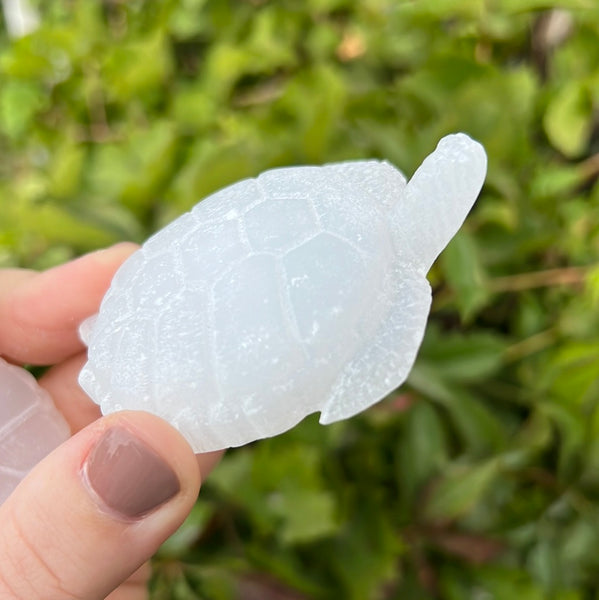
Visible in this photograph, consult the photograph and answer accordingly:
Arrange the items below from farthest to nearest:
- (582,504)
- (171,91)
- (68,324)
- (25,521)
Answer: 1. (171,91)
2. (582,504)
3. (68,324)
4. (25,521)

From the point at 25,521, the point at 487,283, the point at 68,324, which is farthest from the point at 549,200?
the point at 25,521

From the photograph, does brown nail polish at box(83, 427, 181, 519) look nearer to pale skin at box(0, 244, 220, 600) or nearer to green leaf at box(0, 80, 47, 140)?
pale skin at box(0, 244, 220, 600)

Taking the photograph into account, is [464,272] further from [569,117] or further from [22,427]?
[22,427]

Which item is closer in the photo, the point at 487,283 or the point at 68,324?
the point at 68,324

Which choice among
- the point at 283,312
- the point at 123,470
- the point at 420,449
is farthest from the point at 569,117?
the point at 123,470

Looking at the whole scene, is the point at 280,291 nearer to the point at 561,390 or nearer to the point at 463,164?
the point at 463,164

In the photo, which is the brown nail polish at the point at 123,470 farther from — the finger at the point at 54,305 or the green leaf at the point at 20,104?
the green leaf at the point at 20,104

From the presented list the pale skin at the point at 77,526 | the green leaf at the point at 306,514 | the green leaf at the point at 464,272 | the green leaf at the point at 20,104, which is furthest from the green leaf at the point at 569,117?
the green leaf at the point at 20,104

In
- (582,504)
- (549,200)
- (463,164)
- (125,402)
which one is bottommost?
(582,504)
